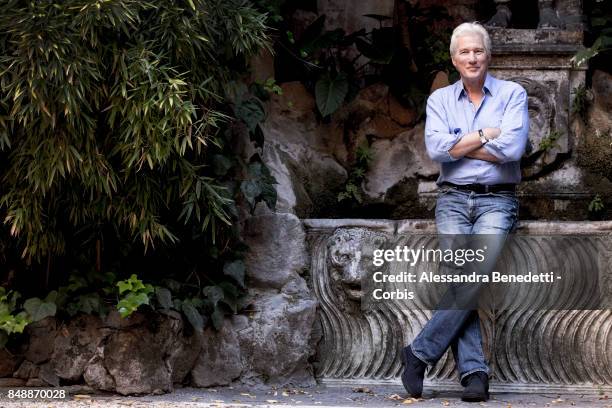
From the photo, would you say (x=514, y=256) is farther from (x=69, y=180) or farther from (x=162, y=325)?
(x=69, y=180)

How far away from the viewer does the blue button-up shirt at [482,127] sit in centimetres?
444

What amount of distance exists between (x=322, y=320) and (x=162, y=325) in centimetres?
86

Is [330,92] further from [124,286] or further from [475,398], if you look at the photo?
[475,398]

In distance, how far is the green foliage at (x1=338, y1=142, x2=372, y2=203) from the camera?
227 inches

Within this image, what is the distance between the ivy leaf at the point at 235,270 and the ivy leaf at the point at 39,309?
771 millimetres

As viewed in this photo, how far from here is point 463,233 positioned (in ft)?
14.8

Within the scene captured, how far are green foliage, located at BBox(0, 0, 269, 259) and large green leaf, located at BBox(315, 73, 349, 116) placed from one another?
1.15m

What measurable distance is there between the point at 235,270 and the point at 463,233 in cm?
101

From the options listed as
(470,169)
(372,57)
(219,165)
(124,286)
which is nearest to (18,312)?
(124,286)

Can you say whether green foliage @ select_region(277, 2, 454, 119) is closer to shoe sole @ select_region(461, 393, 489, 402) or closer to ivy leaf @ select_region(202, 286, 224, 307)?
ivy leaf @ select_region(202, 286, 224, 307)

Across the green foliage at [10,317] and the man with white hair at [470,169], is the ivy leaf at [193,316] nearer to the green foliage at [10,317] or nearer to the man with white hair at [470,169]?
the green foliage at [10,317]

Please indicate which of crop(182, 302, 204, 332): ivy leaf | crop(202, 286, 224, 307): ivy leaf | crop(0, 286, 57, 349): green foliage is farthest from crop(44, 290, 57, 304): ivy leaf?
crop(202, 286, 224, 307): ivy leaf

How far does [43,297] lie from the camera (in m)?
4.56

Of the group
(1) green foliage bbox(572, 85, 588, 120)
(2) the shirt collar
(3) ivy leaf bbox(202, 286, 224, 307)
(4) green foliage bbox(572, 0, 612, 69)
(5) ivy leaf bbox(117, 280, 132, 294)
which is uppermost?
(4) green foliage bbox(572, 0, 612, 69)
